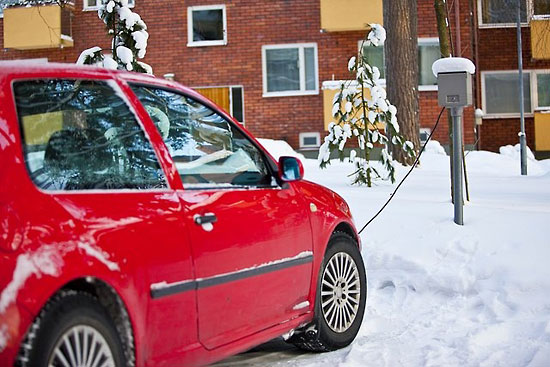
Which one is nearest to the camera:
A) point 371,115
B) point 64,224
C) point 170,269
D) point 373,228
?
point 64,224

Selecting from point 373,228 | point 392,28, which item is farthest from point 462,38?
point 373,228

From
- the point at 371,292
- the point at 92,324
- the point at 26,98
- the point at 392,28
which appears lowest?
the point at 371,292

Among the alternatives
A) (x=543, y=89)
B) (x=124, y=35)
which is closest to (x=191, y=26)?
(x=543, y=89)

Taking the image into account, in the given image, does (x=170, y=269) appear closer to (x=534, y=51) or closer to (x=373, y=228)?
(x=373, y=228)

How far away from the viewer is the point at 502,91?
28781mm

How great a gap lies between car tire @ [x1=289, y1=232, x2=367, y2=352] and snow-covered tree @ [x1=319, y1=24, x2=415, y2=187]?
6575 millimetres

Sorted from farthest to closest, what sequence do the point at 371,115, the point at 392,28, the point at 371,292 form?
1. the point at 392,28
2. the point at 371,115
3. the point at 371,292

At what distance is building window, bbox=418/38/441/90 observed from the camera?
26.7 meters

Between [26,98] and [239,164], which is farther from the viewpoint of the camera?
[239,164]

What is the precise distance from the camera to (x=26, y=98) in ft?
13.3

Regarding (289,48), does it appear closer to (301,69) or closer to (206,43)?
(301,69)

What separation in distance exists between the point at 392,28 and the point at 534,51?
35.9ft

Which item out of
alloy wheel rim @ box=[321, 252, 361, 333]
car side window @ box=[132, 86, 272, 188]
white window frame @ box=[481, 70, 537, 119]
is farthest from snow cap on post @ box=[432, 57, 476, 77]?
white window frame @ box=[481, 70, 537, 119]

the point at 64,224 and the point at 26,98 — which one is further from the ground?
the point at 26,98
